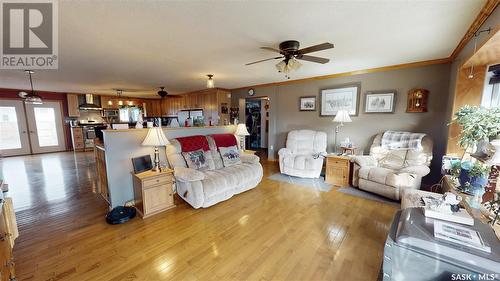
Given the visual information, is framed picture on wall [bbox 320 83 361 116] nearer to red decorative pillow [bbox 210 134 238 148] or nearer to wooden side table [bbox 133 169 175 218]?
red decorative pillow [bbox 210 134 238 148]

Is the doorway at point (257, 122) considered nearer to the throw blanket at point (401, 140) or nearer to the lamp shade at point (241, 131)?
the lamp shade at point (241, 131)

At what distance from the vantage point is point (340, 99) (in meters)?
4.40

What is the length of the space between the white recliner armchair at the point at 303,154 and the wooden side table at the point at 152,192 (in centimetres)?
253

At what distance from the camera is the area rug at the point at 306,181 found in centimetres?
368

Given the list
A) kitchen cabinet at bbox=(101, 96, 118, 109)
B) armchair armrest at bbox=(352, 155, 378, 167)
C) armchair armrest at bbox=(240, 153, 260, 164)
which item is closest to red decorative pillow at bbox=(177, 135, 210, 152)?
armchair armrest at bbox=(240, 153, 260, 164)

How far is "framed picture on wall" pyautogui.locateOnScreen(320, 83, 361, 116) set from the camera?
4.20 m

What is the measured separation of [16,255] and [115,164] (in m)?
1.23

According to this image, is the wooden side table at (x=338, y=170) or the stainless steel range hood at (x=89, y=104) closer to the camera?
the wooden side table at (x=338, y=170)

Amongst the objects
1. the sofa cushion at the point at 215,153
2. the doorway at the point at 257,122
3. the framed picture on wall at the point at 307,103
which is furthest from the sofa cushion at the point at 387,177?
the doorway at the point at 257,122

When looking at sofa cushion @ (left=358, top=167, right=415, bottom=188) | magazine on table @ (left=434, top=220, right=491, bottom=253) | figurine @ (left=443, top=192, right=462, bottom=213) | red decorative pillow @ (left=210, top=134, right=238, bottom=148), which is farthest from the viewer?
red decorative pillow @ (left=210, top=134, right=238, bottom=148)

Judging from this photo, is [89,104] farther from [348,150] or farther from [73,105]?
[348,150]

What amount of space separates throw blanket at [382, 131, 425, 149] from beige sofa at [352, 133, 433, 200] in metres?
0.06

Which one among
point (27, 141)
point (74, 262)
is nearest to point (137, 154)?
point (74, 262)

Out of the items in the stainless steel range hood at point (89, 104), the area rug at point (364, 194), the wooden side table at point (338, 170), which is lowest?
the area rug at point (364, 194)
